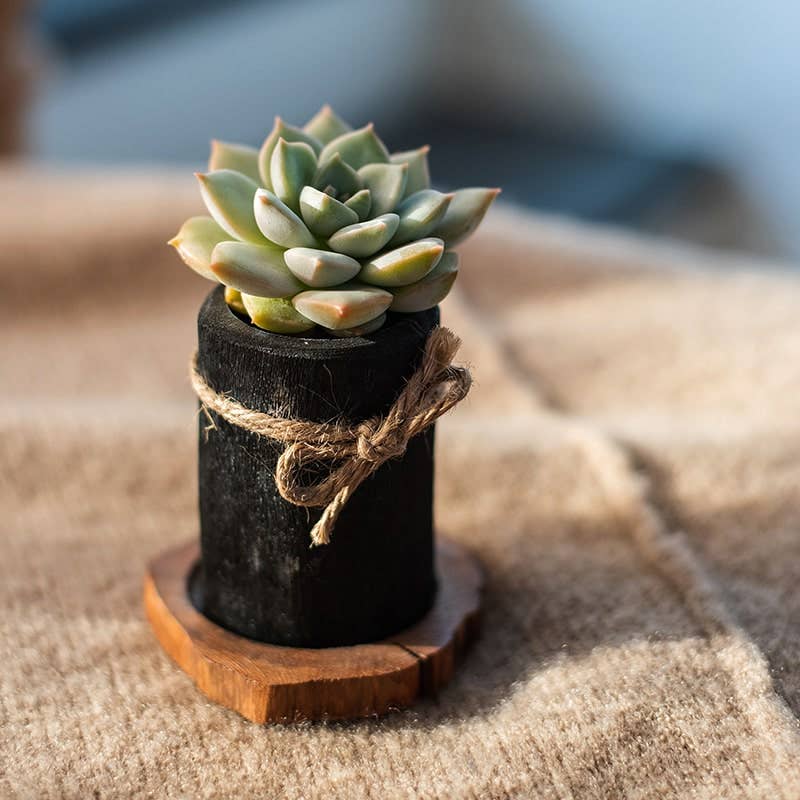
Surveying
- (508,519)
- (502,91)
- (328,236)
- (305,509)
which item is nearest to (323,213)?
(328,236)

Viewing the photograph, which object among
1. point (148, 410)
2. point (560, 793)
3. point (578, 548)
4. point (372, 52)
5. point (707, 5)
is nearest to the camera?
point (560, 793)

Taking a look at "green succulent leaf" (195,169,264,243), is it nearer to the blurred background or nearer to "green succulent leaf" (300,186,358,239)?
"green succulent leaf" (300,186,358,239)

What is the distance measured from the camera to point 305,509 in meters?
0.49

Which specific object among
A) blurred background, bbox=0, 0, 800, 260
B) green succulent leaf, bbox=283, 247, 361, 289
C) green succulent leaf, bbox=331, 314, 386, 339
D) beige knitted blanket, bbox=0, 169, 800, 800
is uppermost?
green succulent leaf, bbox=283, 247, 361, 289

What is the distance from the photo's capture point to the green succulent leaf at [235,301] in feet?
1.65

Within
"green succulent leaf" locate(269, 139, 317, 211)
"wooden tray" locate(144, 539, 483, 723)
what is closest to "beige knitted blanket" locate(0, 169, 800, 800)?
"wooden tray" locate(144, 539, 483, 723)

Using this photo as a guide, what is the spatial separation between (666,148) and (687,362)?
1641mm

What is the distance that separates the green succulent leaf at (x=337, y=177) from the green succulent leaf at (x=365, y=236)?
32mm

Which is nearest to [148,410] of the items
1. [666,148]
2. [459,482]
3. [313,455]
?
[459,482]

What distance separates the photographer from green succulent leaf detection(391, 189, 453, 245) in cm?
47

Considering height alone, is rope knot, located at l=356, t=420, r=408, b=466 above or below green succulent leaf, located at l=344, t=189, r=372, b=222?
below

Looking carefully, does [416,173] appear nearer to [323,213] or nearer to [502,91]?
[323,213]

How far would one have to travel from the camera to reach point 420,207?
0.48 metres

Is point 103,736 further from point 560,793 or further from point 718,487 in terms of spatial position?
point 718,487
